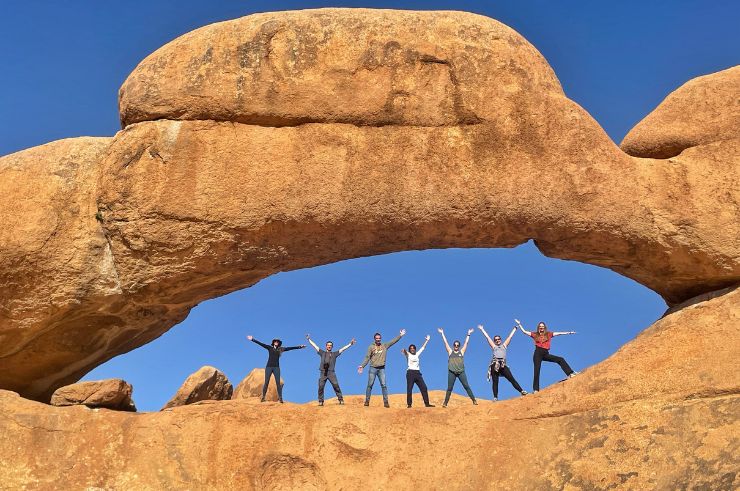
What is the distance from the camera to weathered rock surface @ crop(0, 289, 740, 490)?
26.9 feet

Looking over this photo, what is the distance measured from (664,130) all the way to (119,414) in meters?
7.22

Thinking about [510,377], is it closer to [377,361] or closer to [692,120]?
[377,361]

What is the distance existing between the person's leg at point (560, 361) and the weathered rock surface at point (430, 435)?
1295mm

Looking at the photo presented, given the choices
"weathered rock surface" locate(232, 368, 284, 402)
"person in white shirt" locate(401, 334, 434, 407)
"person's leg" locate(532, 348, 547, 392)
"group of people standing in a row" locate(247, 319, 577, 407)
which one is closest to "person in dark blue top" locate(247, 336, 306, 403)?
"group of people standing in a row" locate(247, 319, 577, 407)

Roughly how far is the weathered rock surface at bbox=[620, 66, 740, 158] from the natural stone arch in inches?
7.8

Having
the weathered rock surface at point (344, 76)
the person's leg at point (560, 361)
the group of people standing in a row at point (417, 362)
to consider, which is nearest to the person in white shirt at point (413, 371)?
the group of people standing in a row at point (417, 362)

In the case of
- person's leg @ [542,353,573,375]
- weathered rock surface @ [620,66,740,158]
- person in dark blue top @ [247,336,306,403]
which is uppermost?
weathered rock surface @ [620,66,740,158]

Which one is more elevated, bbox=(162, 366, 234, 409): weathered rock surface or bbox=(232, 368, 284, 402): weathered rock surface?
bbox=(232, 368, 284, 402): weathered rock surface

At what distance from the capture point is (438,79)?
912 cm


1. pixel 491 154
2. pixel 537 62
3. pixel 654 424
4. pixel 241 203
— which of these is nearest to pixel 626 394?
pixel 654 424

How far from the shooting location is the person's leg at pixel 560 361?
10568 millimetres

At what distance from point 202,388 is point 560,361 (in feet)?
22.6

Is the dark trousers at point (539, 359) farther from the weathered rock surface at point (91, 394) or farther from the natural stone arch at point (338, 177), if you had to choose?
the weathered rock surface at point (91, 394)

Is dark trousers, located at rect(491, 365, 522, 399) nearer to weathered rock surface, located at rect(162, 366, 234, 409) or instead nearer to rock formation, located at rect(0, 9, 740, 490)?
rock formation, located at rect(0, 9, 740, 490)
